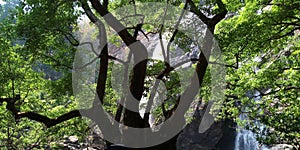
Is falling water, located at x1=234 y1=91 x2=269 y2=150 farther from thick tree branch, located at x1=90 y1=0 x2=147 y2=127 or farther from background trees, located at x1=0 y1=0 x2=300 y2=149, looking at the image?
thick tree branch, located at x1=90 y1=0 x2=147 y2=127

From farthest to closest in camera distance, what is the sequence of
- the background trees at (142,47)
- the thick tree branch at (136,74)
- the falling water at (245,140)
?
the falling water at (245,140) → the thick tree branch at (136,74) → the background trees at (142,47)

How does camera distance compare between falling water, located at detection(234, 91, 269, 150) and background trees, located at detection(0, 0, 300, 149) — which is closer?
background trees, located at detection(0, 0, 300, 149)

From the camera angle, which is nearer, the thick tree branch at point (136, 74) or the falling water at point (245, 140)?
the thick tree branch at point (136, 74)

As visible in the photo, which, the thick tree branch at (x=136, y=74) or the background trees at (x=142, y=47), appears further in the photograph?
the thick tree branch at (x=136, y=74)

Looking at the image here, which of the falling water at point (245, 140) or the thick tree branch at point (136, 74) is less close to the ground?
the thick tree branch at point (136, 74)

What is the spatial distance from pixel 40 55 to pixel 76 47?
103 centimetres

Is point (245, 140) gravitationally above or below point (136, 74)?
below

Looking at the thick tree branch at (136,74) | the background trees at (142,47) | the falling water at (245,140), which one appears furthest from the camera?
the falling water at (245,140)

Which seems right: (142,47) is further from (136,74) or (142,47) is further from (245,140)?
(245,140)

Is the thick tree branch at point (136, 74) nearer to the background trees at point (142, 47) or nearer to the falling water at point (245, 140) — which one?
the background trees at point (142, 47)

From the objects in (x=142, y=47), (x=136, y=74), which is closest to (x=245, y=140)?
(x=136, y=74)

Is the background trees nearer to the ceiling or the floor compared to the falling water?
nearer to the ceiling

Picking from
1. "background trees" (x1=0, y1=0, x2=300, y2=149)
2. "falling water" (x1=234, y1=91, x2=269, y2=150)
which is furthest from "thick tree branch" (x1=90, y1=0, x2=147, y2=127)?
"falling water" (x1=234, y1=91, x2=269, y2=150)

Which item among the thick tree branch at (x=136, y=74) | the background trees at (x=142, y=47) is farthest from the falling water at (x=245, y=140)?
the thick tree branch at (x=136, y=74)
